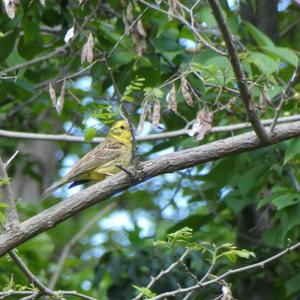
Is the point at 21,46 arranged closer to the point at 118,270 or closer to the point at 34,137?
the point at 34,137

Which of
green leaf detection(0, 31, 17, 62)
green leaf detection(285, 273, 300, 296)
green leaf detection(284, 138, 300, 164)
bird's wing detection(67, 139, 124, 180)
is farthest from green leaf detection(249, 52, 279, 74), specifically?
green leaf detection(0, 31, 17, 62)

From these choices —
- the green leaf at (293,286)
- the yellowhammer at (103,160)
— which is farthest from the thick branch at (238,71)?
the yellowhammer at (103,160)

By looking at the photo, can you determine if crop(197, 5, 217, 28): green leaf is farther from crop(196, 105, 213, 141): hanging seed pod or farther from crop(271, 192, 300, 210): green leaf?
crop(196, 105, 213, 141): hanging seed pod

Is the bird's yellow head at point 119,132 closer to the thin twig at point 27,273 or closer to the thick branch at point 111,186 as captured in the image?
the thick branch at point 111,186

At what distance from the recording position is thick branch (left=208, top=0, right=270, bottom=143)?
5062mm

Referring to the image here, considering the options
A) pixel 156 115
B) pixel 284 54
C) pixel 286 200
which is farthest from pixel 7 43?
pixel 156 115

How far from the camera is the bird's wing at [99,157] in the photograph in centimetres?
842

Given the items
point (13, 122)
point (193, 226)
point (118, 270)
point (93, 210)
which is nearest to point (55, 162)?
point (93, 210)

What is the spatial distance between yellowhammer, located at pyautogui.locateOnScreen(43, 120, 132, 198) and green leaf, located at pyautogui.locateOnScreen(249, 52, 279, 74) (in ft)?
4.62

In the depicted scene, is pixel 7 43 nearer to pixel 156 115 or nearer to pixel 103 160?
pixel 103 160

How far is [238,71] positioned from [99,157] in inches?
132

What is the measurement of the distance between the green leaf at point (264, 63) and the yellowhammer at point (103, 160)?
1.41 metres

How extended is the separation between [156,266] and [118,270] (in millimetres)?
346

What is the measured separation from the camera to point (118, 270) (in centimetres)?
920
